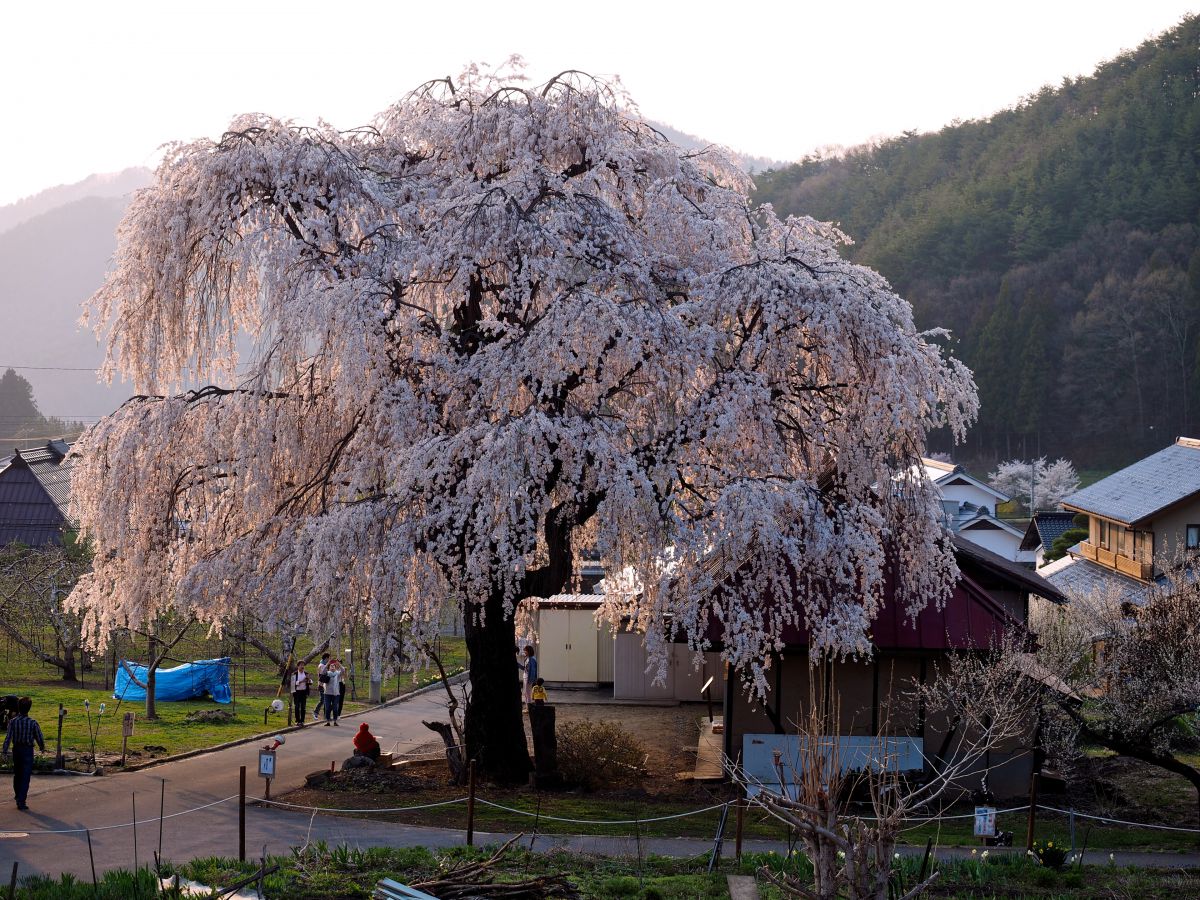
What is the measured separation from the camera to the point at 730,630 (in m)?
15.3

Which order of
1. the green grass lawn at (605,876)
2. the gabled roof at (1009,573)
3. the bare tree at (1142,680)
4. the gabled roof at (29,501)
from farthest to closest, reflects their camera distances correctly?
the gabled roof at (29,501) < the gabled roof at (1009,573) < the bare tree at (1142,680) < the green grass lawn at (605,876)

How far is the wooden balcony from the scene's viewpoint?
1508 inches

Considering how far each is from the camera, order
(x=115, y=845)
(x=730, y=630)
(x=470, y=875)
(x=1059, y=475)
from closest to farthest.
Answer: (x=470, y=875)
(x=115, y=845)
(x=730, y=630)
(x=1059, y=475)

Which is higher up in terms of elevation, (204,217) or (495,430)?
(204,217)

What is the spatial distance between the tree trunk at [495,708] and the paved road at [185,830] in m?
2.75

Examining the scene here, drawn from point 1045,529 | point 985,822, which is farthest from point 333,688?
point 1045,529

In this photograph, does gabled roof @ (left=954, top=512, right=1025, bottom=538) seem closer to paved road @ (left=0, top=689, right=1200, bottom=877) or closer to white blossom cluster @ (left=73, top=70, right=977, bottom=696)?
white blossom cluster @ (left=73, top=70, right=977, bottom=696)

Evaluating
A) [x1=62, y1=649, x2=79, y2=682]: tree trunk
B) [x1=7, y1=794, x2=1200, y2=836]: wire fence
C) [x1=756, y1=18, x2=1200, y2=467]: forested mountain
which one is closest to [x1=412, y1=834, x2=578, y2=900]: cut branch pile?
[x1=7, y1=794, x2=1200, y2=836]: wire fence

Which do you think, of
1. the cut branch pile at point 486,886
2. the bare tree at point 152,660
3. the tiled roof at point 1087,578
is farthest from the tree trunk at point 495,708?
the tiled roof at point 1087,578

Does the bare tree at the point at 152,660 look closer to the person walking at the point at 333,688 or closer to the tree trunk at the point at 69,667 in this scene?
the tree trunk at the point at 69,667

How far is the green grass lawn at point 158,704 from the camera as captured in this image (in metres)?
20.7

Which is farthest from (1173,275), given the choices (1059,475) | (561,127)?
(561,127)

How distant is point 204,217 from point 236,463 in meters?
3.50

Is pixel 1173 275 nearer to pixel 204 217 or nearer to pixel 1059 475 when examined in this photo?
pixel 1059 475
